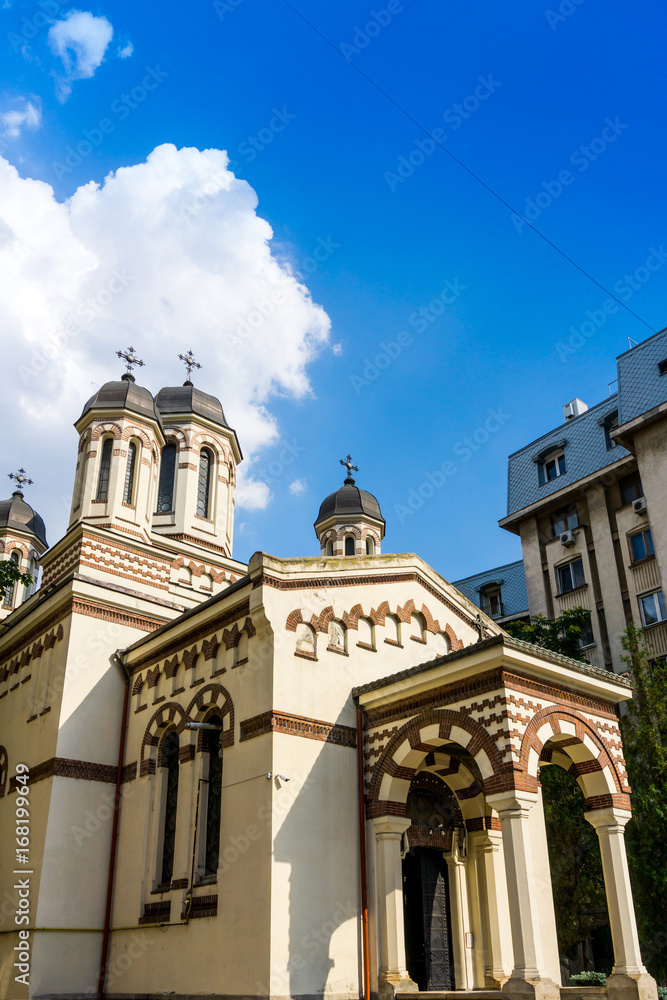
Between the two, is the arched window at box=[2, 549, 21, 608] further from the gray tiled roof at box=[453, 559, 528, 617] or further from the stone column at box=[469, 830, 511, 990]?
the stone column at box=[469, 830, 511, 990]

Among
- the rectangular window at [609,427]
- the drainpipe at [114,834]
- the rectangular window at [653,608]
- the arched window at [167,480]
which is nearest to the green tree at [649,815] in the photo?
the rectangular window at [653,608]

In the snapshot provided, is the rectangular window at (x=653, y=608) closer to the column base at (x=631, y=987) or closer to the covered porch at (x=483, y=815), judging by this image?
the covered porch at (x=483, y=815)

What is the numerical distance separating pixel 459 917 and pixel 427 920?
0.60 m

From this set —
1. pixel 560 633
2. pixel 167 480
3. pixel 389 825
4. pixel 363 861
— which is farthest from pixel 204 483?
pixel 363 861

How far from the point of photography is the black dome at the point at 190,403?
2420 centimetres

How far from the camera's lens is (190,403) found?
24266 mm

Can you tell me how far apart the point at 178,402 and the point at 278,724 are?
1360 centimetres

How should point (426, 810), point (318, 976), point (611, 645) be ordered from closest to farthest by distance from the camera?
point (318, 976)
point (426, 810)
point (611, 645)

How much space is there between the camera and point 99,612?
1727cm

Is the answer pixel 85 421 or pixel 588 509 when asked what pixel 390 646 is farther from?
pixel 588 509

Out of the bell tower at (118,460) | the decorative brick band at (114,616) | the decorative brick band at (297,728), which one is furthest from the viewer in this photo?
the bell tower at (118,460)

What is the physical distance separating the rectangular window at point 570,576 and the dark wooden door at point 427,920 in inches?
597

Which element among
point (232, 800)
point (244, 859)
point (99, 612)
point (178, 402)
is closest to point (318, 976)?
point (244, 859)

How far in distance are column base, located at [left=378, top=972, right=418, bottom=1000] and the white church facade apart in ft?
0.08
